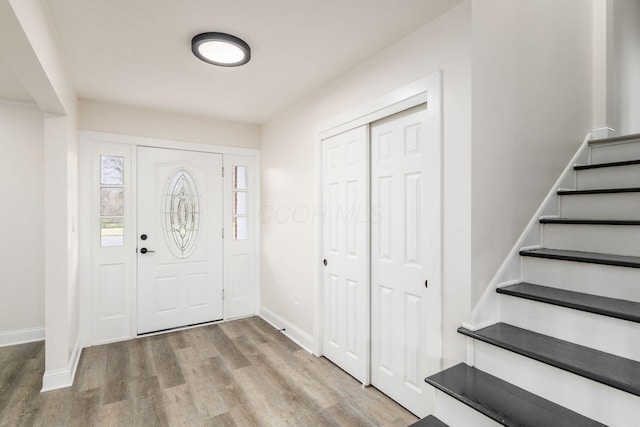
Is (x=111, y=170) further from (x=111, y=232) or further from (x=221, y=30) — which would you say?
(x=221, y=30)

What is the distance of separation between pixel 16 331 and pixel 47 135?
89.7 inches

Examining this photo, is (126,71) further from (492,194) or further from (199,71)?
(492,194)

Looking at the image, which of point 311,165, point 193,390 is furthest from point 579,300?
point 193,390

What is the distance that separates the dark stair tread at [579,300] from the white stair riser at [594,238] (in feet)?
1.24

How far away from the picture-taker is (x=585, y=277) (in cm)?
165

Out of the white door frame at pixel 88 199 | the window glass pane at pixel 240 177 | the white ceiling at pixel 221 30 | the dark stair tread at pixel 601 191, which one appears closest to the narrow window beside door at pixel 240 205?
the window glass pane at pixel 240 177

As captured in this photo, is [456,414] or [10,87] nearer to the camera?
[456,414]

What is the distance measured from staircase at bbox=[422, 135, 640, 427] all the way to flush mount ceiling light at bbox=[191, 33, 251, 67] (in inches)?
87.9

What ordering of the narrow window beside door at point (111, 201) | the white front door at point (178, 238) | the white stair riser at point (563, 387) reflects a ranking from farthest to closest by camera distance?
the white front door at point (178, 238) < the narrow window beside door at point (111, 201) < the white stair riser at point (563, 387)

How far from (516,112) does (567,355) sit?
4.36 feet

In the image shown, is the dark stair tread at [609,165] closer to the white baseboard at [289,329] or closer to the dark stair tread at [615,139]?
the dark stair tread at [615,139]

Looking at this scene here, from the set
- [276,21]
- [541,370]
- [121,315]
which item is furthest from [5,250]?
[541,370]

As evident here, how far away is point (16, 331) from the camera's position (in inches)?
128

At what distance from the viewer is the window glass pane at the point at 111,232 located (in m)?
3.30
